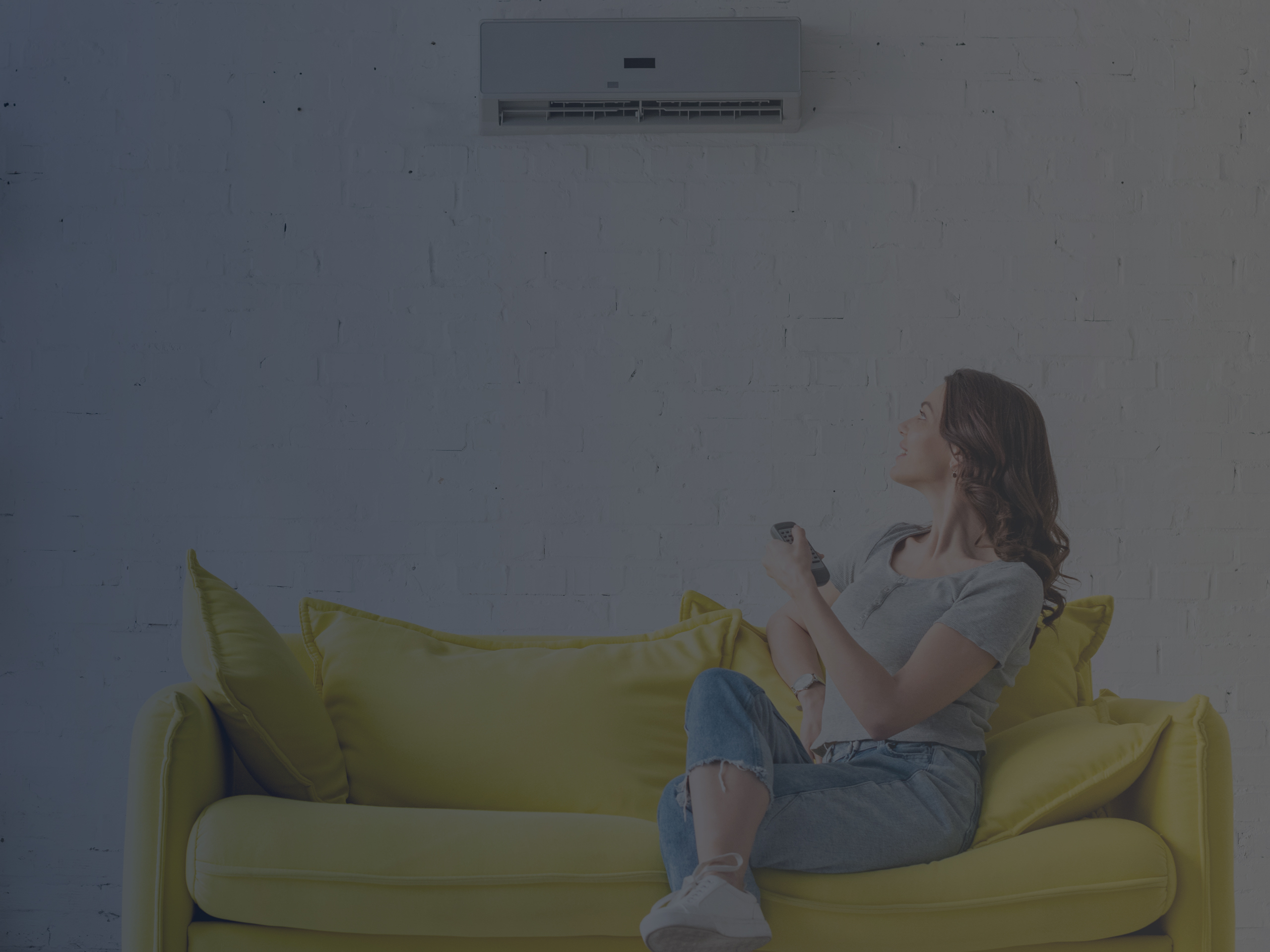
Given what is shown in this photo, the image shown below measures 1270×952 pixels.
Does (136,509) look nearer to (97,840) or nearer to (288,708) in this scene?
(97,840)

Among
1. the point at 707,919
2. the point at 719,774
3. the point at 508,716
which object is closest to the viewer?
the point at 707,919

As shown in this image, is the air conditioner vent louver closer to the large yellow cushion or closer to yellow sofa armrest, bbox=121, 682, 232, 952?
the large yellow cushion

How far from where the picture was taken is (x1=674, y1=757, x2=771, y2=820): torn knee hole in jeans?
4.60 ft

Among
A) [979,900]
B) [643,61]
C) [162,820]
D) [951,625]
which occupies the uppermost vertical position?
[643,61]

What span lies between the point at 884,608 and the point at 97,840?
1974 millimetres

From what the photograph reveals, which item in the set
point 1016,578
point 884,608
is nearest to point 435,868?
point 884,608

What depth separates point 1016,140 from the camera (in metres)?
2.55

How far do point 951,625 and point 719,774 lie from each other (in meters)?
0.44

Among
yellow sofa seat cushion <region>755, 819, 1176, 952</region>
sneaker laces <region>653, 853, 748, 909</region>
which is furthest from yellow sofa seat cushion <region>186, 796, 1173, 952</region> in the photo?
sneaker laces <region>653, 853, 748, 909</region>

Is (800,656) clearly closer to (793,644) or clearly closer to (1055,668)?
(793,644)

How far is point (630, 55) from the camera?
2.49m

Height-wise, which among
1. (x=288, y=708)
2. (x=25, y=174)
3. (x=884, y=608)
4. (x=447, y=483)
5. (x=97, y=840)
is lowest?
(x=97, y=840)

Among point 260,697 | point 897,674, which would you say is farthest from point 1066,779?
point 260,697

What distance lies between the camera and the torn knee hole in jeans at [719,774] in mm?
1401
